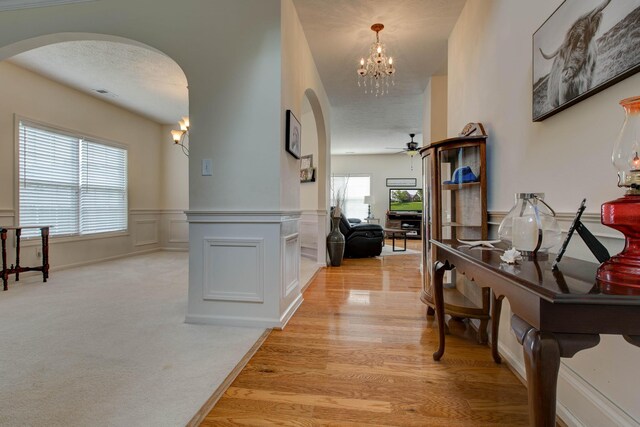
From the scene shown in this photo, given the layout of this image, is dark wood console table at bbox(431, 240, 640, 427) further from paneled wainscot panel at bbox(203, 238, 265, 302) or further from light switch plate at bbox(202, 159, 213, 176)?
light switch plate at bbox(202, 159, 213, 176)

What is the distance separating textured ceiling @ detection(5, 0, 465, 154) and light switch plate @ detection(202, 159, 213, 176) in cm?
127

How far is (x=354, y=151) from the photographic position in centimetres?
942

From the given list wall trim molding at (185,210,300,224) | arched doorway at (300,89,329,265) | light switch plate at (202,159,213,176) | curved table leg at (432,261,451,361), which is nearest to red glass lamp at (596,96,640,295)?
curved table leg at (432,261,451,361)

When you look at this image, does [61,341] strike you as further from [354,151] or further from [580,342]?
[354,151]

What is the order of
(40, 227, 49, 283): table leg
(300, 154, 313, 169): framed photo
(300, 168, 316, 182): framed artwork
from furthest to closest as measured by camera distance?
(300, 154, 313, 169): framed photo, (300, 168, 316, 182): framed artwork, (40, 227, 49, 283): table leg

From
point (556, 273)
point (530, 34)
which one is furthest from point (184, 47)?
point (556, 273)

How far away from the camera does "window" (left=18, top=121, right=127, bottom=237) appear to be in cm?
422

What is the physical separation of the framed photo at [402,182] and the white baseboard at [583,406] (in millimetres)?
8590

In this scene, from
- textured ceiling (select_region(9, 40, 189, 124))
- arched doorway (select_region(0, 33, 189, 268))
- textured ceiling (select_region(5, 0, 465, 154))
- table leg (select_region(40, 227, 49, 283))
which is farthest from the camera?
table leg (select_region(40, 227, 49, 283))

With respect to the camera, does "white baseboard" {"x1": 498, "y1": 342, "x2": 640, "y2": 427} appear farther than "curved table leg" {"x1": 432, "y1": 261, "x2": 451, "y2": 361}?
No

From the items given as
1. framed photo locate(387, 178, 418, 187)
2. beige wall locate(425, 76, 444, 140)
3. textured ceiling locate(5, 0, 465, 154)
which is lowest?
framed photo locate(387, 178, 418, 187)

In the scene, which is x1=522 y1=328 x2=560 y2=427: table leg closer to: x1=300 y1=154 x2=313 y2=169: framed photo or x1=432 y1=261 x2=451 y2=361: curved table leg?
x1=432 y1=261 x2=451 y2=361: curved table leg

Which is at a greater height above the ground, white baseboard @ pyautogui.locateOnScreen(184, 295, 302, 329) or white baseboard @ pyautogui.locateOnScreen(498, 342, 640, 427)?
white baseboard @ pyautogui.locateOnScreen(498, 342, 640, 427)

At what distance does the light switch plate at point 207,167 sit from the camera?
96.8 inches
